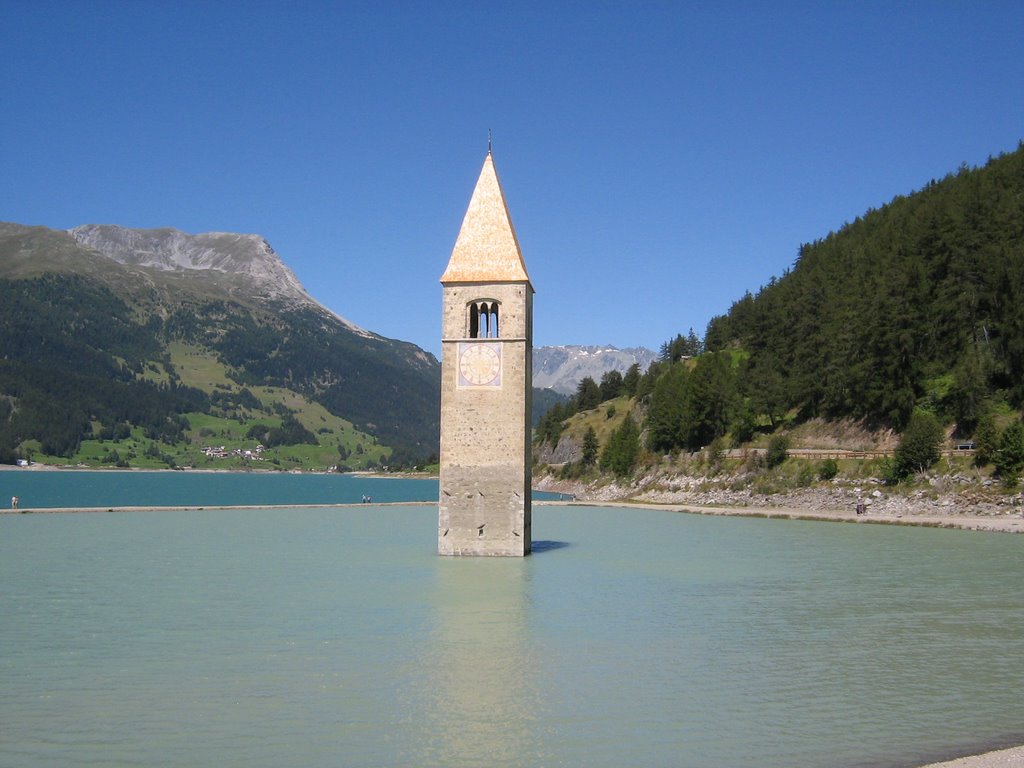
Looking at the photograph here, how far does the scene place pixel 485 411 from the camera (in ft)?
118

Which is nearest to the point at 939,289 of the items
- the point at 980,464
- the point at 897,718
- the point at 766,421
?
the point at 980,464

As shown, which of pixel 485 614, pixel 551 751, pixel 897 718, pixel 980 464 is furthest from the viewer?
pixel 980 464

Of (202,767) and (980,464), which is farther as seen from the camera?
(980,464)

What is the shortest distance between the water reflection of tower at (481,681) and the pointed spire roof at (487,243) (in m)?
12.0

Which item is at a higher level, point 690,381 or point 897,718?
point 690,381

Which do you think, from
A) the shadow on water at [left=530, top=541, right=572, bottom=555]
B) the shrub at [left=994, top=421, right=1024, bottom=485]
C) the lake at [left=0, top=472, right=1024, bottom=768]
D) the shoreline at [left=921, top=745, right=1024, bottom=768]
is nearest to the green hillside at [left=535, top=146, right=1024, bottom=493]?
the shrub at [left=994, top=421, right=1024, bottom=485]

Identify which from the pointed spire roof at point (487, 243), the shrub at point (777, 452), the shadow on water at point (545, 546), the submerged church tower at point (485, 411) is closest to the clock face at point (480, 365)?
the submerged church tower at point (485, 411)

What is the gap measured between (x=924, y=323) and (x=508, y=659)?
57.0 metres

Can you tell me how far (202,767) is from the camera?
12.8 meters

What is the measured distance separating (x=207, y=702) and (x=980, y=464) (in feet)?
173

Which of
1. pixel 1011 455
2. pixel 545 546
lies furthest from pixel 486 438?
pixel 1011 455

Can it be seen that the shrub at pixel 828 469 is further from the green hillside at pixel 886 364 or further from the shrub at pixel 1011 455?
the shrub at pixel 1011 455

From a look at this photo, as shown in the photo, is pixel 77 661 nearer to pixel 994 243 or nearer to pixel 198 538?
pixel 198 538

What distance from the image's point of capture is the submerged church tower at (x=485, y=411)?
35.8 metres
